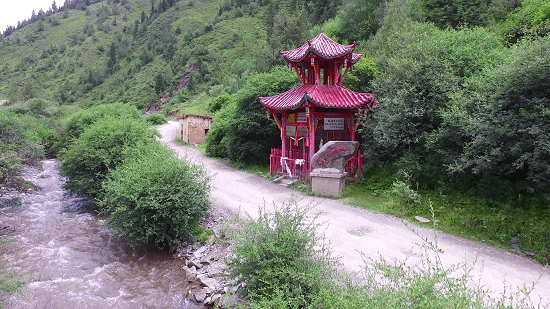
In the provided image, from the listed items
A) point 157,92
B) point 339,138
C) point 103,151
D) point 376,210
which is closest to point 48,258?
point 103,151

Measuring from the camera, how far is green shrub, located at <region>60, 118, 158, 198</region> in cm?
1504

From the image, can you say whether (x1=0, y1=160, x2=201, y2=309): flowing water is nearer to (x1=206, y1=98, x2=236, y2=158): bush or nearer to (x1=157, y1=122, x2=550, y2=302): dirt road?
(x1=157, y1=122, x2=550, y2=302): dirt road

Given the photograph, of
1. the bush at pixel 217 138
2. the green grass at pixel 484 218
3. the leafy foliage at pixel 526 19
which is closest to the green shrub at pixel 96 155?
the bush at pixel 217 138

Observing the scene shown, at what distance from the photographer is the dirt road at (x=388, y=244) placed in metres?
6.60

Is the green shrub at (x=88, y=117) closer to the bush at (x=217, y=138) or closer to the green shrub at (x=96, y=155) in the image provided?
the bush at (x=217, y=138)

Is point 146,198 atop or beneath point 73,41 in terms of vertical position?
beneath

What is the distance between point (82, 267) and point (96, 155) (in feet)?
20.5

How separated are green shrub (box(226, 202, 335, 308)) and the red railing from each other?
8435 mm

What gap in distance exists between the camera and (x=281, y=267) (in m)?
5.84

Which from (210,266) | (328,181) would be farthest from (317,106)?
(210,266)

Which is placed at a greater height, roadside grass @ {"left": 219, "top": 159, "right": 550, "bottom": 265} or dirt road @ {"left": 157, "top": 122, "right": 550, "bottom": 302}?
roadside grass @ {"left": 219, "top": 159, "right": 550, "bottom": 265}

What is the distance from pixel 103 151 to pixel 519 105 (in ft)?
53.9

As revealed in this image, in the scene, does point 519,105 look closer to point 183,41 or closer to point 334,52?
point 334,52

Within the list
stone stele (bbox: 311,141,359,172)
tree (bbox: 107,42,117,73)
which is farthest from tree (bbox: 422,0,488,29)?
tree (bbox: 107,42,117,73)
